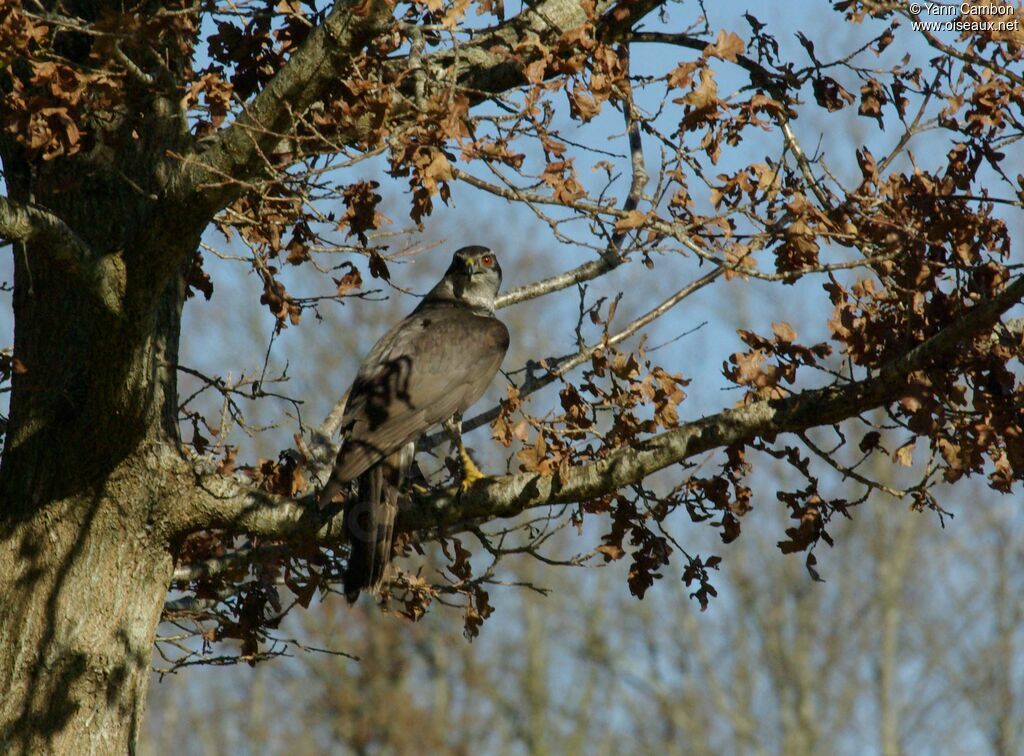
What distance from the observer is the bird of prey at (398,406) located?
5574 millimetres

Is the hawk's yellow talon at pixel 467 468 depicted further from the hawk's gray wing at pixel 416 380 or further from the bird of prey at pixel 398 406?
the hawk's gray wing at pixel 416 380

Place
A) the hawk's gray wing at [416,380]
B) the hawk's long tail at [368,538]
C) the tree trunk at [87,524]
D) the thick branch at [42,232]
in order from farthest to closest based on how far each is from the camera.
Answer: the hawk's gray wing at [416,380]
the hawk's long tail at [368,538]
the tree trunk at [87,524]
the thick branch at [42,232]

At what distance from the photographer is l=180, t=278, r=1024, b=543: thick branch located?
491 centimetres

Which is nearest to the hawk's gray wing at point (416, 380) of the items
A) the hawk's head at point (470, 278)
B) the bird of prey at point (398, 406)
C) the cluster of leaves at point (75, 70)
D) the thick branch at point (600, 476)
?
the bird of prey at point (398, 406)


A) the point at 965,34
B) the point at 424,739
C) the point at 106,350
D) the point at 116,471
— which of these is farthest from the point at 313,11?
the point at 424,739

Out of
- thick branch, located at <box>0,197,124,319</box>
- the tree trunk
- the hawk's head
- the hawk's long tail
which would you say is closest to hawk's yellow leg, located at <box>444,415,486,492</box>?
the hawk's long tail

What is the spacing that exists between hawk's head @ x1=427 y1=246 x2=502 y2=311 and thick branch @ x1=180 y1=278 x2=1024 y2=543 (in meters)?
3.18

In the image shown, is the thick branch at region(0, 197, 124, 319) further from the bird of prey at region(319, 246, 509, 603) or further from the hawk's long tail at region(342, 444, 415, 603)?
the hawk's long tail at region(342, 444, 415, 603)

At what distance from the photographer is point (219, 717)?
95.3ft

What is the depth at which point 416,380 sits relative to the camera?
6.44 meters

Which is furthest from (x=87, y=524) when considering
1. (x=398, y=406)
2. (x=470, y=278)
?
(x=470, y=278)

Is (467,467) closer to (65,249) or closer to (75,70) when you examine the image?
(65,249)

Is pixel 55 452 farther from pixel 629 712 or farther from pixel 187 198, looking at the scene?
pixel 629 712

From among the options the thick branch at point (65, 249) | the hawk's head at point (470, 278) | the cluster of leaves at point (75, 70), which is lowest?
the thick branch at point (65, 249)
